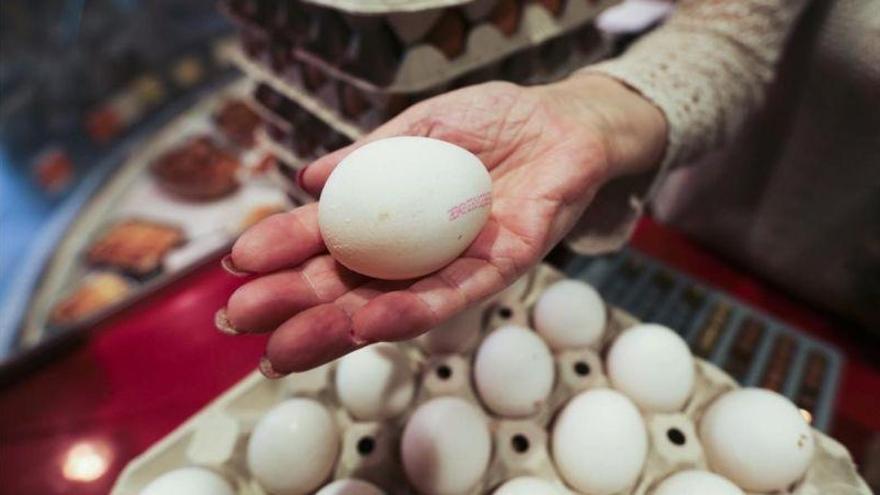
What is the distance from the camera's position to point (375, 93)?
1.07 m

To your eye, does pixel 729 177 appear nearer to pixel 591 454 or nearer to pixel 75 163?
pixel 591 454

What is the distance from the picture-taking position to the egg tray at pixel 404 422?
84 cm

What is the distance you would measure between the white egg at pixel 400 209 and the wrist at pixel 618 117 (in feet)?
0.82

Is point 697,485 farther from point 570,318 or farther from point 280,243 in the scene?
point 280,243

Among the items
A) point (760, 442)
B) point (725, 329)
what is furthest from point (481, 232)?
point (725, 329)

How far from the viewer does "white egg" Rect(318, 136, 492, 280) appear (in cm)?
68

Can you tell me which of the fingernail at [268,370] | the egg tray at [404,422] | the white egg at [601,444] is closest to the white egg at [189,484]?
the egg tray at [404,422]

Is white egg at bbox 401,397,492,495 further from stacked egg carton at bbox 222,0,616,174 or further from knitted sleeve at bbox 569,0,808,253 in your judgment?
stacked egg carton at bbox 222,0,616,174

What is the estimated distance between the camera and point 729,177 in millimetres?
1330

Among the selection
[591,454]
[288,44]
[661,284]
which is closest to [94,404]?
[288,44]

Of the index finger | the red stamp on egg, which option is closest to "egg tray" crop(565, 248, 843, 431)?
the red stamp on egg

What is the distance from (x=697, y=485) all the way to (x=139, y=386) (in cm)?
99

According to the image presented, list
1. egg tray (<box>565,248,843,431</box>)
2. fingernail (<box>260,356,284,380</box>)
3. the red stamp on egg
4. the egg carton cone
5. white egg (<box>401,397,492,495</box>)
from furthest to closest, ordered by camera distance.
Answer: egg tray (<box>565,248,843,431</box>) < the egg carton cone < white egg (<box>401,397,492,495</box>) < the red stamp on egg < fingernail (<box>260,356,284,380</box>)

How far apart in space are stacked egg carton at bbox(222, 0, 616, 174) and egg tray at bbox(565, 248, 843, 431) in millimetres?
466
